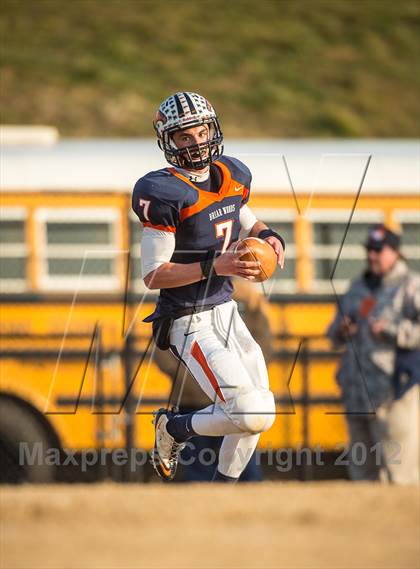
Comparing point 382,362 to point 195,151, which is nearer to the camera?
point 195,151

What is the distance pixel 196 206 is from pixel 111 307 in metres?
5.80

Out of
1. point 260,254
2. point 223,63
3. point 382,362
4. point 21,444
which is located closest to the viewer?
point 260,254

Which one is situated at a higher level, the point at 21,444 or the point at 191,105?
the point at 191,105

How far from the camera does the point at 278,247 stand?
4.73 m

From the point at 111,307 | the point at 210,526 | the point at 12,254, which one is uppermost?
the point at 12,254

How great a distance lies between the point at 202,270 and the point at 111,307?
5947mm

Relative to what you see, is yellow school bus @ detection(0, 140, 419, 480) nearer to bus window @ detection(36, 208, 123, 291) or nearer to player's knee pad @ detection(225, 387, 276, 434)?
bus window @ detection(36, 208, 123, 291)

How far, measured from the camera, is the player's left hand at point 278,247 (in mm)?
4642

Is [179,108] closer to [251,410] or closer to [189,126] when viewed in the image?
[189,126]

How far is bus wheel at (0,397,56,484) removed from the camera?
10320mm

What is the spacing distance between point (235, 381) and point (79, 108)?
79.7 ft

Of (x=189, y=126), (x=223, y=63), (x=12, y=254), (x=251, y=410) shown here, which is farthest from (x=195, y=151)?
(x=223, y=63)

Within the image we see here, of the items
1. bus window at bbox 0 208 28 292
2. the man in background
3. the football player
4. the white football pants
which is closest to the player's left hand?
the football player

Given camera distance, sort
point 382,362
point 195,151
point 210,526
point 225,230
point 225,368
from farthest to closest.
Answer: point 210,526
point 382,362
point 225,368
point 225,230
point 195,151
